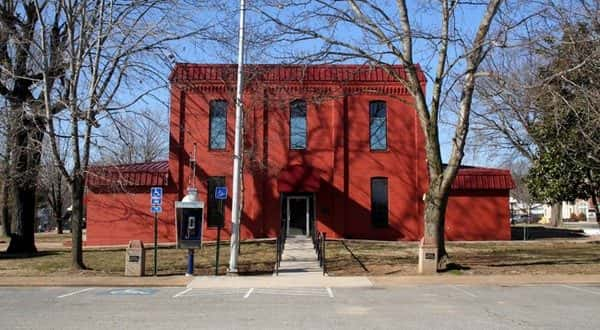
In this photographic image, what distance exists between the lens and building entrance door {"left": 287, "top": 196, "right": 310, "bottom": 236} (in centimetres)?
3353

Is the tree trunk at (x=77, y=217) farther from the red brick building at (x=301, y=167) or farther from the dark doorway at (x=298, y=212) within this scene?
the dark doorway at (x=298, y=212)

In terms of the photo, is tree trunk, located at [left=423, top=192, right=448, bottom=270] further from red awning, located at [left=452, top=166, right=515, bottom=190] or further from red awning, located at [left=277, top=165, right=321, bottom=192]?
red awning, located at [left=452, top=166, right=515, bottom=190]

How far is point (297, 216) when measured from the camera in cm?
3366

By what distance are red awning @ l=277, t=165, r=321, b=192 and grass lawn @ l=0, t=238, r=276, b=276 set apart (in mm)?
4129

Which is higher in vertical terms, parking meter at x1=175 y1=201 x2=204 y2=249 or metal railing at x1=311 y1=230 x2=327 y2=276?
parking meter at x1=175 y1=201 x2=204 y2=249

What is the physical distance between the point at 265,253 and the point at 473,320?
1514 cm

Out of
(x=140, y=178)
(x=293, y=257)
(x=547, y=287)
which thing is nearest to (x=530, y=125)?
(x=293, y=257)

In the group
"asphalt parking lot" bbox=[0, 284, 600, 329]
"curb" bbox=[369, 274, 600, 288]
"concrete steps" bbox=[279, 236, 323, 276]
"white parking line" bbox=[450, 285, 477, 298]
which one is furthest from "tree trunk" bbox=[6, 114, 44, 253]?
"white parking line" bbox=[450, 285, 477, 298]

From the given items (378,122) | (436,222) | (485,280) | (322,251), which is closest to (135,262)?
(322,251)

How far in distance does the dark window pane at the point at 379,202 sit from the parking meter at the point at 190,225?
52.4 ft

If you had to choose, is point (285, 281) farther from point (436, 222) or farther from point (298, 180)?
point (298, 180)

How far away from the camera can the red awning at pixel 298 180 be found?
31.8 metres

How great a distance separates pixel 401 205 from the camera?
110 ft

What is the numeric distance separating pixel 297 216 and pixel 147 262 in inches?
495
